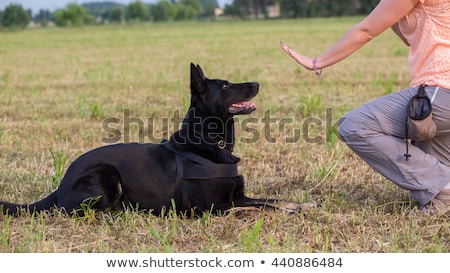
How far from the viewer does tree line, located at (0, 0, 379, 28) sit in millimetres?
65188

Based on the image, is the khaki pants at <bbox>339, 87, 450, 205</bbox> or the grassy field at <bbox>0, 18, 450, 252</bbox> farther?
the khaki pants at <bbox>339, 87, 450, 205</bbox>

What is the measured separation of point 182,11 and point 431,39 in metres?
115

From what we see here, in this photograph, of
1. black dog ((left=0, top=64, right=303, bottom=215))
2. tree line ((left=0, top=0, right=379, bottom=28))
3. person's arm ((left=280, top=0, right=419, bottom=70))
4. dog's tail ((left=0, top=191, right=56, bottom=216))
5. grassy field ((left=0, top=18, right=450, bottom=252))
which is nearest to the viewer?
grassy field ((left=0, top=18, right=450, bottom=252))

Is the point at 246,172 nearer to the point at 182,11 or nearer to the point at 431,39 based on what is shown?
the point at 431,39

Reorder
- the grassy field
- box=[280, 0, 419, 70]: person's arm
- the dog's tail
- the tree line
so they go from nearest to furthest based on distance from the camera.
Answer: the grassy field → box=[280, 0, 419, 70]: person's arm → the dog's tail → the tree line

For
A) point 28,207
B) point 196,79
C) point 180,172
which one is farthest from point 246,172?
point 28,207

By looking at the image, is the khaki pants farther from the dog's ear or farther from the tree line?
the tree line

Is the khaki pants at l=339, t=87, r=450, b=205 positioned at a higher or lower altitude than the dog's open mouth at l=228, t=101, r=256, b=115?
lower

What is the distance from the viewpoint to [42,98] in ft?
36.2

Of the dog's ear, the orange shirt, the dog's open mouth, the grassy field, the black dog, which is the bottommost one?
the grassy field

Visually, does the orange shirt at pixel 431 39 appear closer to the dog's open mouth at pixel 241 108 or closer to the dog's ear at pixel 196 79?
the dog's open mouth at pixel 241 108

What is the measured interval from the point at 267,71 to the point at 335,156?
8984 millimetres

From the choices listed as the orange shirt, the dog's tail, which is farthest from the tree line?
the dog's tail

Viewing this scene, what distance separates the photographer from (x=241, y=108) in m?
4.56
